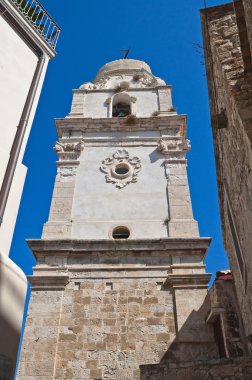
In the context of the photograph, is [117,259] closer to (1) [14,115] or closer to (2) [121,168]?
(2) [121,168]

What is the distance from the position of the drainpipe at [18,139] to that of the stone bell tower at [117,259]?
478 centimetres

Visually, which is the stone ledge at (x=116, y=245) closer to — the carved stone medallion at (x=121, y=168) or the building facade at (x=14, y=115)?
the carved stone medallion at (x=121, y=168)

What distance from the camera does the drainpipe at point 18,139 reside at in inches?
189

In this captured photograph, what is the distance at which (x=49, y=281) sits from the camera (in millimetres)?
9367

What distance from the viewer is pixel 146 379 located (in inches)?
183

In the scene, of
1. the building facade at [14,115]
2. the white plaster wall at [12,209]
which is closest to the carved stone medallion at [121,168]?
the building facade at [14,115]

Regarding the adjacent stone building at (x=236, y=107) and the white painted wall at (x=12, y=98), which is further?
the white painted wall at (x=12, y=98)

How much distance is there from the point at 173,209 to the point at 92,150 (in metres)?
3.57

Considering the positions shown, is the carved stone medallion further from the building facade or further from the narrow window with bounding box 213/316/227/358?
the building facade

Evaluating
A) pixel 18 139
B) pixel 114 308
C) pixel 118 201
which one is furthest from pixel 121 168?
pixel 18 139

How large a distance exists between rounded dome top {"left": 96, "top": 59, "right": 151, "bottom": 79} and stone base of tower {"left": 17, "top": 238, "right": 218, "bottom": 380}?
10.3 m

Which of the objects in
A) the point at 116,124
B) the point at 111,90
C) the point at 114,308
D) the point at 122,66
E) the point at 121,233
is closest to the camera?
the point at 114,308

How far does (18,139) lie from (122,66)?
13.5 meters

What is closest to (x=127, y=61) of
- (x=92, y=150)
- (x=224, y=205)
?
(x=92, y=150)
